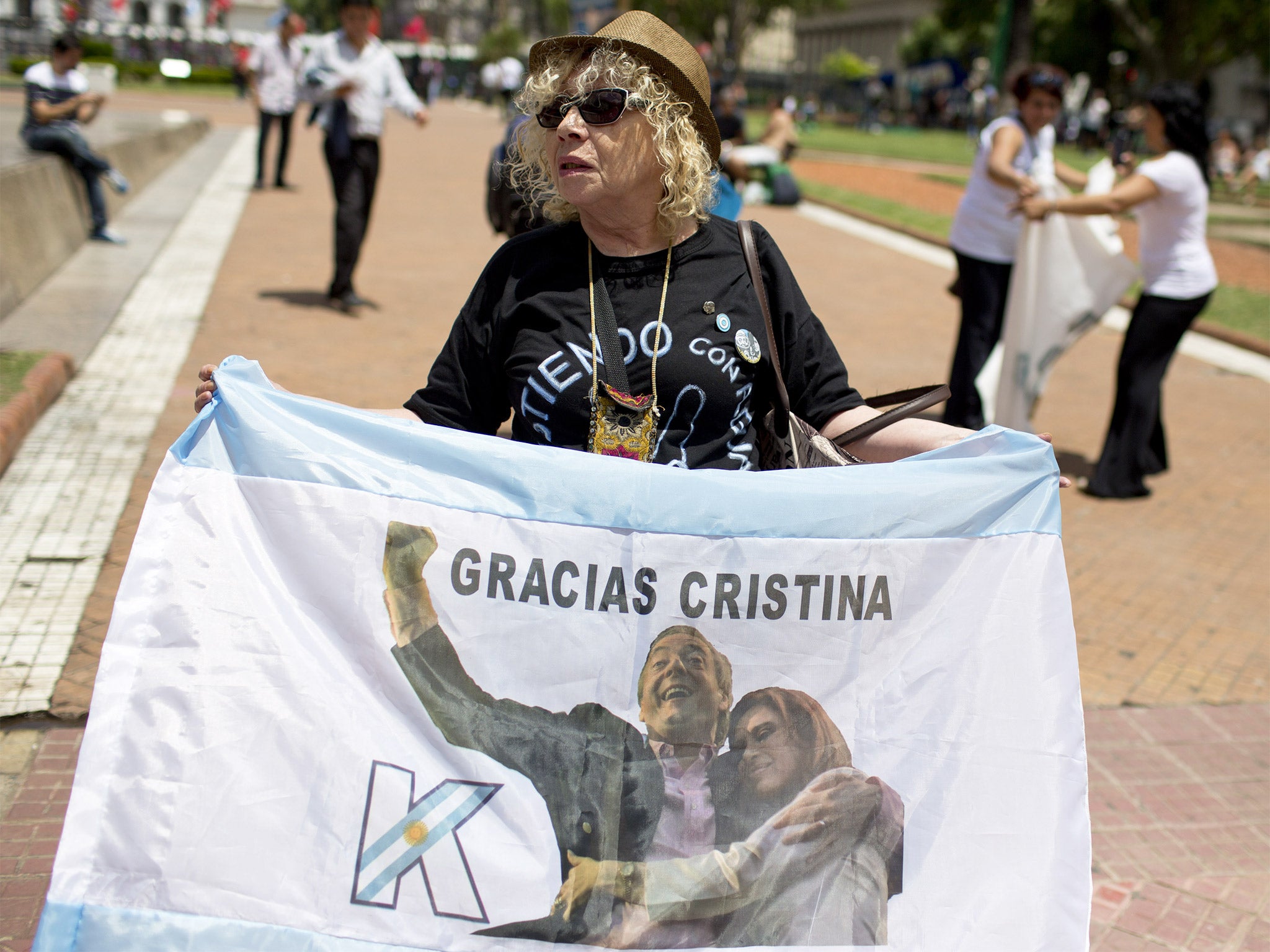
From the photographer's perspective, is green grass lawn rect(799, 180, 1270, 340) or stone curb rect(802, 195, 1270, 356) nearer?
stone curb rect(802, 195, 1270, 356)

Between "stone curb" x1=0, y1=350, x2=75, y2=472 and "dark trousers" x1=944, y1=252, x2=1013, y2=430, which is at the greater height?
"dark trousers" x1=944, y1=252, x2=1013, y2=430

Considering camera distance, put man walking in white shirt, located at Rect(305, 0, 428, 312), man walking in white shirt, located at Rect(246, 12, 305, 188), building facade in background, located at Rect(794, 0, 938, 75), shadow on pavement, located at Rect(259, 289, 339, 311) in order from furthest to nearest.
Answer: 1. building facade in background, located at Rect(794, 0, 938, 75)
2. man walking in white shirt, located at Rect(246, 12, 305, 188)
3. shadow on pavement, located at Rect(259, 289, 339, 311)
4. man walking in white shirt, located at Rect(305, 0, 428, 312)

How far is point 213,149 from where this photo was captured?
22.0 meters

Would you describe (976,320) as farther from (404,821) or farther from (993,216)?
(404,821)

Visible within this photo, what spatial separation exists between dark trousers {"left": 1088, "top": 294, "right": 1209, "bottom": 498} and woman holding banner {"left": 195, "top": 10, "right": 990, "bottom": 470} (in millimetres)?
4406

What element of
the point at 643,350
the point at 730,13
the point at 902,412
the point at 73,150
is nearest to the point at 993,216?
the point at 902,412

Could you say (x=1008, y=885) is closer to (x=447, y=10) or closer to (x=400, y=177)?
(x=400, y=177)

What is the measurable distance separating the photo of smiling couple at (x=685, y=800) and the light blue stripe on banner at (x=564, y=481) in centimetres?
13

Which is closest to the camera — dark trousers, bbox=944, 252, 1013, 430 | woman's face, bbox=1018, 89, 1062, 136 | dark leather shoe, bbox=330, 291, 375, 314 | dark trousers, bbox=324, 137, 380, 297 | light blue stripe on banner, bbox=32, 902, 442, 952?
light blue stripe on banner, bbox=32, 902, 442, 952

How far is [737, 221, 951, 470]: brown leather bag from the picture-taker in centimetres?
252

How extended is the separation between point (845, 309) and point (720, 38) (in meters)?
79.4

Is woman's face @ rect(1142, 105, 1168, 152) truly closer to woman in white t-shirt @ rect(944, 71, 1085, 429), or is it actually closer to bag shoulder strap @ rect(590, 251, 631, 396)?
woman in white t-shirt @ rect(944, 71, 1085, 429)

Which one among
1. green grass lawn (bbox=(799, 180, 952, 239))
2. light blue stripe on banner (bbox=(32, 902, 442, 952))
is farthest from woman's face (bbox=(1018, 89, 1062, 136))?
green grass lawn (bbox=(799, 180, 952, 239))

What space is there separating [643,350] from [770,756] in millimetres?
829
